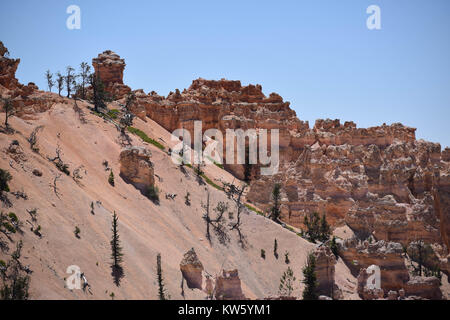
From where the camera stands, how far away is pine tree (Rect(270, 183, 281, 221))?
59.4 m

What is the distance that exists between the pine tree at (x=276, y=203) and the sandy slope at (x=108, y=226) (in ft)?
8.36

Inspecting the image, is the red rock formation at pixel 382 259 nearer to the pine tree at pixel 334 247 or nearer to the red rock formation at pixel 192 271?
the pine tree at pixel 334 247

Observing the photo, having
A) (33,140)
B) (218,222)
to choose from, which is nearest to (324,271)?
(218,222)

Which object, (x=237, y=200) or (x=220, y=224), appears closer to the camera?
(x=220, y=224)

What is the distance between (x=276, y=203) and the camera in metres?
60.0

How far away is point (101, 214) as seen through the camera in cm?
4481

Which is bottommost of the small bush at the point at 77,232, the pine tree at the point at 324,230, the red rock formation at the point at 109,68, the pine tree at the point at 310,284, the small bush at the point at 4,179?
the pine tree at the point at 310,284

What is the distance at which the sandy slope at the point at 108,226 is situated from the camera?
125ft

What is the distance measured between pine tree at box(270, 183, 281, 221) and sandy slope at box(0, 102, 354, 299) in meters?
2.55

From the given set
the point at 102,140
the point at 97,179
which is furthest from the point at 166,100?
the point at 97,179

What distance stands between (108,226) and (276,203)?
20554 millimetres

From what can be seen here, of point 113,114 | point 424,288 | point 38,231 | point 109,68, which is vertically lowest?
point 424,288

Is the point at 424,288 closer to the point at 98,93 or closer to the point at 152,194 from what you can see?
the point at 152,194

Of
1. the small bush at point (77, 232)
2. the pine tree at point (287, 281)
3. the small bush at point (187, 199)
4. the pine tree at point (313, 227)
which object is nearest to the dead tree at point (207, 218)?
the small bush at point (187, 199)
